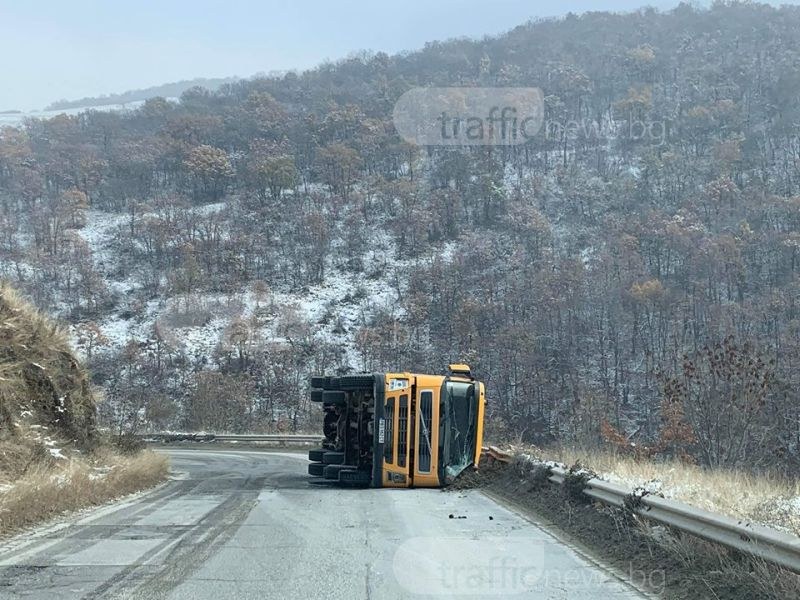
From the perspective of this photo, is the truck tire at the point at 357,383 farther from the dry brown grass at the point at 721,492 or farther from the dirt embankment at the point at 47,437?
the dry brown grass at the point at 721,492

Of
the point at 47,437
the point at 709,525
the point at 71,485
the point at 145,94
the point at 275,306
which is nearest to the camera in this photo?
the point at 709,525

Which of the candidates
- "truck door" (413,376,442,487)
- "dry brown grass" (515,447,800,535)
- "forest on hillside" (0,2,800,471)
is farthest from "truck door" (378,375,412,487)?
"forest on hillside" (0,2,800,471)

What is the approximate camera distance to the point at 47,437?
46.1 feet

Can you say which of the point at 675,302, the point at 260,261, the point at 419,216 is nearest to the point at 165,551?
the point at 675,302

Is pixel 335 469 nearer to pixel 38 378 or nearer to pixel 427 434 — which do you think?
pixel 427 434

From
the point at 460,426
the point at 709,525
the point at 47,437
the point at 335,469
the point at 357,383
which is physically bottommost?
the point at 335,469

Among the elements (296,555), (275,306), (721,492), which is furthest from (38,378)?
(275,306)

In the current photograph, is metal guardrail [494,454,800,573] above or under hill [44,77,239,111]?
under

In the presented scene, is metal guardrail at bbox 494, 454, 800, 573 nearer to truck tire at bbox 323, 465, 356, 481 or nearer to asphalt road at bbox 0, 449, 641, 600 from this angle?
asphalt road at bbox 0, 449, 641, 600

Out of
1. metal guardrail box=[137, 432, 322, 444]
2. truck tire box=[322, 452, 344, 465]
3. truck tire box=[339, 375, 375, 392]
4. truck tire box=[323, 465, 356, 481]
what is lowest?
metal guardrail box=[137, 432, 322, 444]

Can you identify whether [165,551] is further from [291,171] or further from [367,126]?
[367,126]

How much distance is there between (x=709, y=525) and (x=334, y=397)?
10242 mm

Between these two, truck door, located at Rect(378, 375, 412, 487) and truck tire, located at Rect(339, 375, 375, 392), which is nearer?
truck door, located at Rect(378, 375, 412, 487)

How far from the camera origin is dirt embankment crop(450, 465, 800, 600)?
609 centimetres
